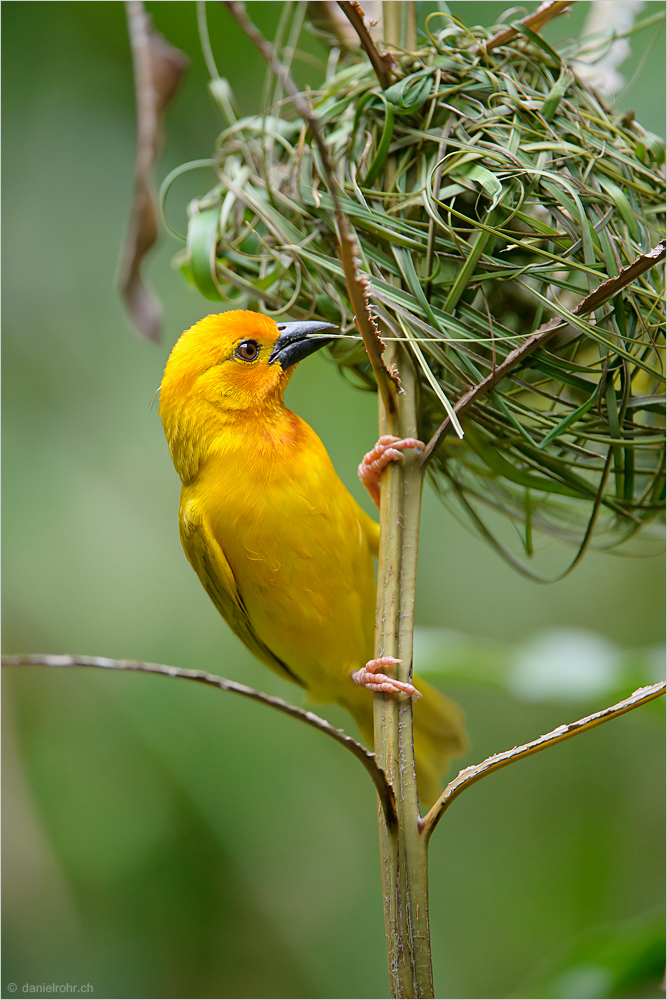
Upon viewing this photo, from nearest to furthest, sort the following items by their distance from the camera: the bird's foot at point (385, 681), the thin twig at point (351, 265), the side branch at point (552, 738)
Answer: the thin twig at point (351, 265)
the side branch at point (552, 738)
the bird's foot at point (385, 681)

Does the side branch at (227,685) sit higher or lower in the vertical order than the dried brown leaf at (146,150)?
lower

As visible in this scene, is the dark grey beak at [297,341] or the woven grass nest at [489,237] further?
the dark grey beak at [297,341]

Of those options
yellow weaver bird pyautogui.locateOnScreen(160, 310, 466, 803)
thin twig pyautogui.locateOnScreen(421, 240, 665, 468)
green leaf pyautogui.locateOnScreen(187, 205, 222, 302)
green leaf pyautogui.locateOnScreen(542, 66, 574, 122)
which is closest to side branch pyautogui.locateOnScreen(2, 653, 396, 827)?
thin twig pyautogui.locateOnScreen(421, 240, 665, 468)

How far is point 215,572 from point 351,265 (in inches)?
30.0

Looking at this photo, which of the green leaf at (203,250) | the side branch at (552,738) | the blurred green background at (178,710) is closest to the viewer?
the side branch at (552,738)

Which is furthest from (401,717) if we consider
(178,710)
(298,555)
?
(178,710)

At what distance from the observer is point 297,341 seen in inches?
45.5

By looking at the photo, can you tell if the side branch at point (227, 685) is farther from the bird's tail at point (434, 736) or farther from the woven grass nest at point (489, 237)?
the bird's tail at point (434, 736)

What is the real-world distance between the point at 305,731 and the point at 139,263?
1.83 meters

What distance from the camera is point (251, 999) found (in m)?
2.32

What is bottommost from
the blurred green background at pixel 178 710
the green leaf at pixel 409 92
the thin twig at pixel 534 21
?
the blurred green background at pixel 178 710

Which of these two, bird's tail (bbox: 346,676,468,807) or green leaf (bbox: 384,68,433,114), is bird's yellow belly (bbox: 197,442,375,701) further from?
green leaf (bbox: 384,68,433,114)

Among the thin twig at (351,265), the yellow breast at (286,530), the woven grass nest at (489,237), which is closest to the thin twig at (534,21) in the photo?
the woven grass nest at (489,237)

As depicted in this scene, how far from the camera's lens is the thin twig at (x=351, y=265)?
20.9 inches
